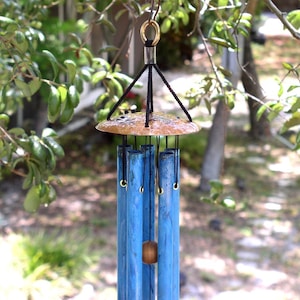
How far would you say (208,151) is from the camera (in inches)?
226

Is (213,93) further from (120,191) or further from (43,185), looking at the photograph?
(120,191)

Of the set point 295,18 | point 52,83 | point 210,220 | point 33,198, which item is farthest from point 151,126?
point 210,220

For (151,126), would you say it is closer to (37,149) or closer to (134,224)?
(134,224)

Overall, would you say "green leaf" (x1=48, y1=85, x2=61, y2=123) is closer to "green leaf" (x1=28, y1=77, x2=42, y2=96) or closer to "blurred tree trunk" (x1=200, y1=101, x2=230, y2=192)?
"green leaf" (x1=28, y1=77, x2=42, y2=96)

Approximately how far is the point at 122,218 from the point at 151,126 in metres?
0.29

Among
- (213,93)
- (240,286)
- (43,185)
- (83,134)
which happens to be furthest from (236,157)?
(43,185)

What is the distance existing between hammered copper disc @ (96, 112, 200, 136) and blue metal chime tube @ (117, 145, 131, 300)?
108 millimetres

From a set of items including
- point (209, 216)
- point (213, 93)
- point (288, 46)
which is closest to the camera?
point (213, 93)

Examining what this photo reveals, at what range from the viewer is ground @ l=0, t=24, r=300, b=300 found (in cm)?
411

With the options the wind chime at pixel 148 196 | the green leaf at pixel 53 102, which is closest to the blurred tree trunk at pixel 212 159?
the green leaf at pixel 53 102

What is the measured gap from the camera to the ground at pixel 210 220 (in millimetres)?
4105

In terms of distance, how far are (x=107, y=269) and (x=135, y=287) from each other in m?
2.68

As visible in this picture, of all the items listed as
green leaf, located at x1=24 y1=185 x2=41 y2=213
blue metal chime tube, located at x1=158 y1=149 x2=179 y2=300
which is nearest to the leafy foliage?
green leaf, located at x1=24 y1=185 x2=41 y2=213

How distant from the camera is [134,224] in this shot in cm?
156
